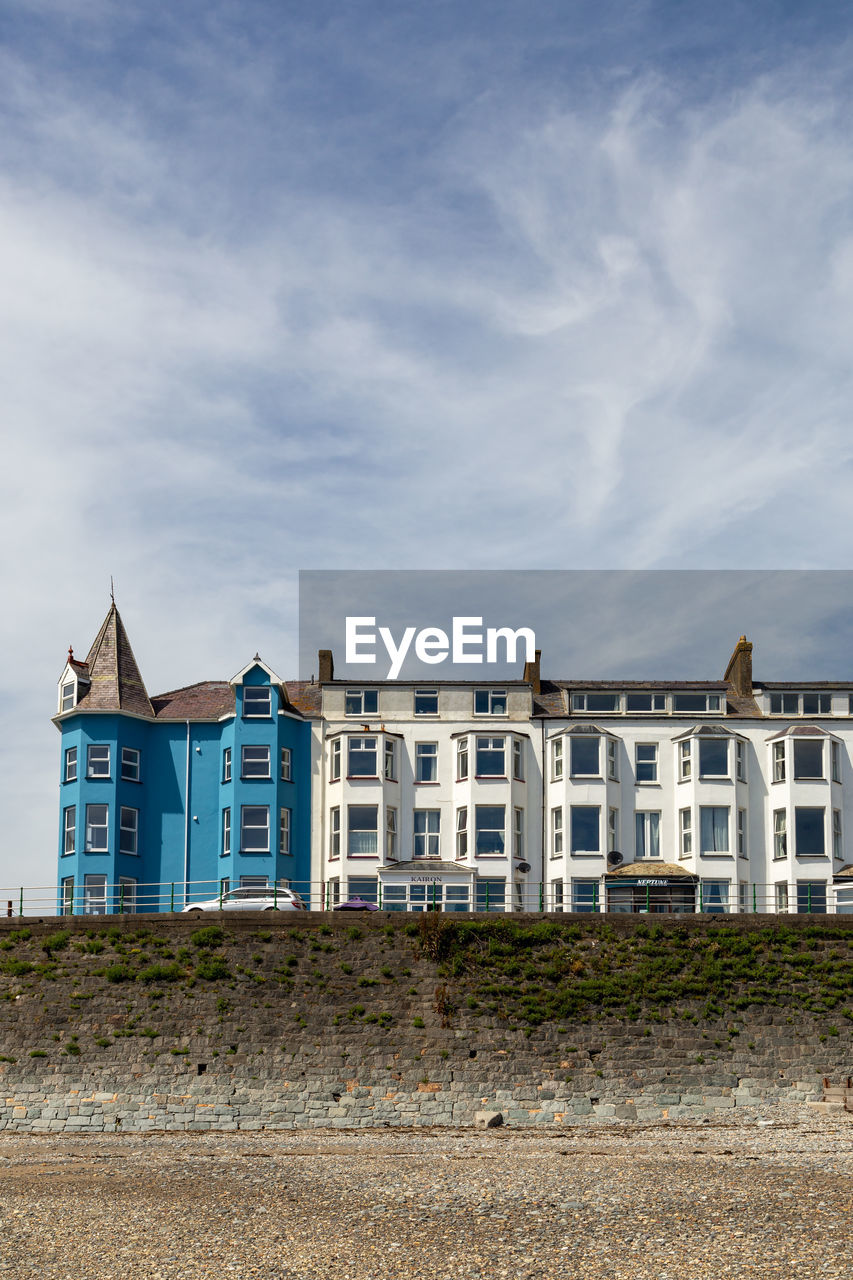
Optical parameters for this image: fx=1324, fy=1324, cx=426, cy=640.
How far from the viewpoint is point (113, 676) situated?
54.0m

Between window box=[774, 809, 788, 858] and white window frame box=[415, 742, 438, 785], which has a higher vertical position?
white window frame box=[415, 742, 438, 785]

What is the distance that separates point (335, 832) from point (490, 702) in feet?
27.2

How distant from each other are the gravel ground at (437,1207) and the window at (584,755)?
21.4m

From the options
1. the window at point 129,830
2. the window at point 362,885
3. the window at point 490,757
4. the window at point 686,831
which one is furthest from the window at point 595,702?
the window at point 129,830

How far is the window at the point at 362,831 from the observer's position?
5175 centimetres

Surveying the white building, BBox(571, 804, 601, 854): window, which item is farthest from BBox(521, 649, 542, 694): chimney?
BBox(571, 804, 601, 854): window

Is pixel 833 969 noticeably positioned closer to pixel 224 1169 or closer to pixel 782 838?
pixel 782 838

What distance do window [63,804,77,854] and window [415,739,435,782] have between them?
44.5ft

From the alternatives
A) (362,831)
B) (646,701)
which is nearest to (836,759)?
(646,701)

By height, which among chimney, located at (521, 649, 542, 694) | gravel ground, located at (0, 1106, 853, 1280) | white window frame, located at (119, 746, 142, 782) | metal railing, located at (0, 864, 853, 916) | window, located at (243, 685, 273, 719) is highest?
chimney, located at (521, 649, 542, 694)

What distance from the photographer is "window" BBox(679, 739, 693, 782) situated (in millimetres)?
52719

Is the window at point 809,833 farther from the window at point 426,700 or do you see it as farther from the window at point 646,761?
the window at point 426,700

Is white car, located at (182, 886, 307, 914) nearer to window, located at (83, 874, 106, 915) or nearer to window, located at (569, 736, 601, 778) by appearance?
window, located at (83, 874, 106, 915)

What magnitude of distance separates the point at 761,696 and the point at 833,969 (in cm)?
1855
